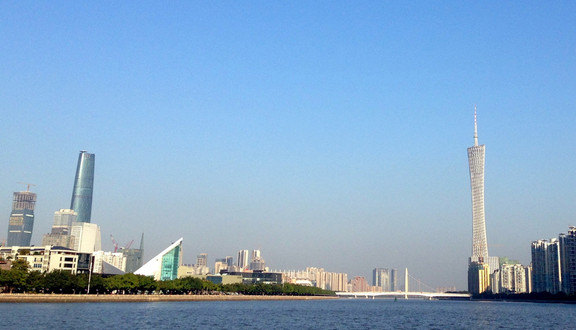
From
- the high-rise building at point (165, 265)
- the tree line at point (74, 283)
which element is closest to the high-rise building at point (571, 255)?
the tree line at point (74, 283)

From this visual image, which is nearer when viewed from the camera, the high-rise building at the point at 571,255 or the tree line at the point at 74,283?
the tree line at the point at 74,283

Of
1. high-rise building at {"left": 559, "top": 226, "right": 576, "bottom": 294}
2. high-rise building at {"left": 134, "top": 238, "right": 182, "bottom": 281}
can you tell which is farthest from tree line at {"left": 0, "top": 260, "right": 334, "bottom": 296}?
high-rise building at {"left": 559, "top": 226, "right": 576, "bottom": 294}

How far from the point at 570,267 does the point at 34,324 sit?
174030mm

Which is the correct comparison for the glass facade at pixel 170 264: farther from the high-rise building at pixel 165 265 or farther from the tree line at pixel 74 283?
the tree line at pixel 74 283

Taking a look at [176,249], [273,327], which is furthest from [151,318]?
[176,249]

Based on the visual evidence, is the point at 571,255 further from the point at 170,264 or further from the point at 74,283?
the point at 74,283

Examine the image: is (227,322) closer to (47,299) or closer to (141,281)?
(47,299)

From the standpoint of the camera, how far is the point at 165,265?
18538 centimetres

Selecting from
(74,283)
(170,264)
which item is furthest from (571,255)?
(74,283)

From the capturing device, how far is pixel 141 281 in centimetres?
12825

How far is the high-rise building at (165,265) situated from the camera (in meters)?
182

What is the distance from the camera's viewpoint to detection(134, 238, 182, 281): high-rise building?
7170 inches

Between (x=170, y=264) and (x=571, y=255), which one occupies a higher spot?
(x=571, y=255)

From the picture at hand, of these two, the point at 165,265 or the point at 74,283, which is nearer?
the point at 74,283
